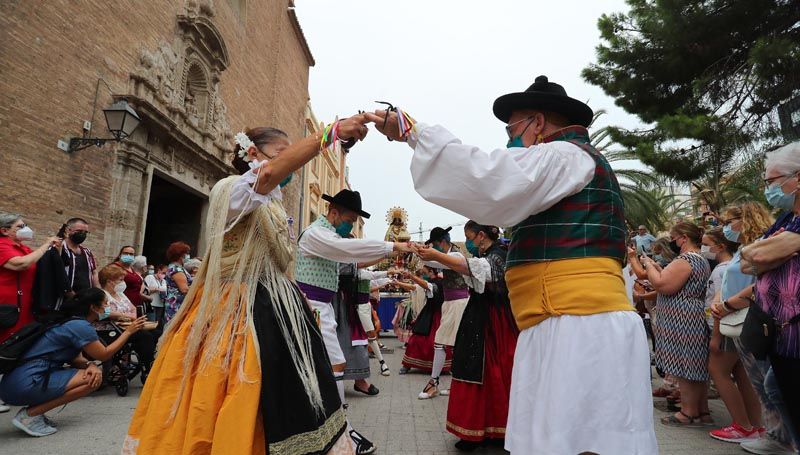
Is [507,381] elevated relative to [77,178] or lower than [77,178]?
lower

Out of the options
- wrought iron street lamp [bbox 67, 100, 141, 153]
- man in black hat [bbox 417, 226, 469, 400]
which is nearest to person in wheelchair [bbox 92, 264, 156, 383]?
man in black hat [bbox 417, 226, 469, 400]

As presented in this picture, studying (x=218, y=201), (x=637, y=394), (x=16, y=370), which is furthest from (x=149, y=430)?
(x=16, y=370)

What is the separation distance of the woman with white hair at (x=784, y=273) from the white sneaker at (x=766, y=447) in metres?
1.24

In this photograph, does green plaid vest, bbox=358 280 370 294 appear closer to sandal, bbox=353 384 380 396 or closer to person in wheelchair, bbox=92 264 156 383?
sandal, bbox=353 384 380 396

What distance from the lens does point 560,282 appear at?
5.97 ft

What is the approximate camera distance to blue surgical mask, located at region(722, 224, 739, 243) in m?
4.50

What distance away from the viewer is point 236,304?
2.29m

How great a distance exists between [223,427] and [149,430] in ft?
1.26

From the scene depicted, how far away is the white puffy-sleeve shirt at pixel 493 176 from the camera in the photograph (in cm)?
169

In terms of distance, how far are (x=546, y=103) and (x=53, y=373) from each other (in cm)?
454

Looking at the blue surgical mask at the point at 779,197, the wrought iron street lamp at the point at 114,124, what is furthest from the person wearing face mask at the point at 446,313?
the wrought iron street lamp at the point at 114,124

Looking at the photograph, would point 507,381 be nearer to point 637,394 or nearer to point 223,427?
point 637,394

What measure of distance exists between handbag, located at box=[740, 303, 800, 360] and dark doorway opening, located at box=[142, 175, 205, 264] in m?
14.9

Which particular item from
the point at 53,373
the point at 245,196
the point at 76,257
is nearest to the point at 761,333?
the point at 245,196
